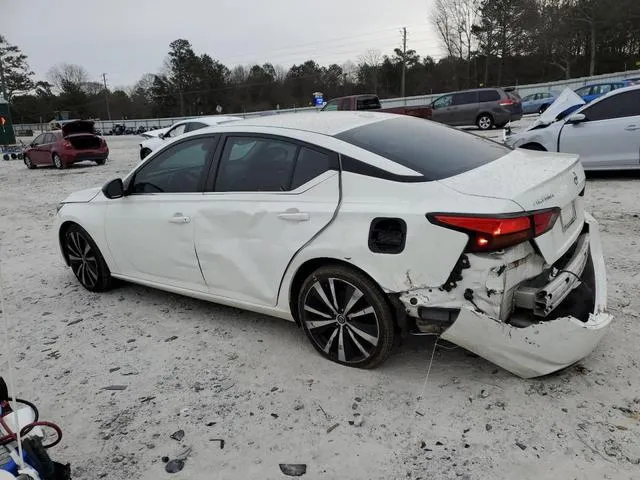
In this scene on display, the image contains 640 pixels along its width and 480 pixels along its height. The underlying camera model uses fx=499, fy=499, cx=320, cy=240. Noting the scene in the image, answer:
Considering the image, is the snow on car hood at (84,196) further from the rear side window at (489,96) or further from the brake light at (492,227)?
the rear side window at (489,96)

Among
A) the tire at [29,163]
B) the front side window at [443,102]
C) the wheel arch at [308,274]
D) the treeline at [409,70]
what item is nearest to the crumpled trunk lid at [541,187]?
the wheel arch at [308,274]

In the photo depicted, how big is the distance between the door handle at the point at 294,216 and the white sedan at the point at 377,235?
0.4 inches

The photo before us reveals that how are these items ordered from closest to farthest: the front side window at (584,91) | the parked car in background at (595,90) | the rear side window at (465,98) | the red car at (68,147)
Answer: the red car at (68,147) → the rear side window at (465,98) → the parked car in background at (595,90) → the front side window at (584,91)

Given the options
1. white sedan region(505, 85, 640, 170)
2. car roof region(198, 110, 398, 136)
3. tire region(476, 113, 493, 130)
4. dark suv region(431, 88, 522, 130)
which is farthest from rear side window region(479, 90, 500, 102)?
car roof region(198, 110, 398, 136)

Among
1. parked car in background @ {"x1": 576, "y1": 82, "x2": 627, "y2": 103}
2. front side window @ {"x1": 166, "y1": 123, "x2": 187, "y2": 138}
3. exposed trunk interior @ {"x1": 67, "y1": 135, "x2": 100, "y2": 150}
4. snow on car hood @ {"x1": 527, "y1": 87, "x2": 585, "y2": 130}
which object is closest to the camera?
snow on car hood @ {"x1": 527, "y1": 87, "x2": 585, "y2": 130}

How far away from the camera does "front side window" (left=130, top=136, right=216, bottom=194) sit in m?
3.82

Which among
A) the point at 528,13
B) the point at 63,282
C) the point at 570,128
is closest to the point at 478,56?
the point at 528,13

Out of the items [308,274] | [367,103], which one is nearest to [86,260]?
[308,274]

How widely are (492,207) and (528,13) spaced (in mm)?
64145

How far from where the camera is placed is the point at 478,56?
63.3 meters

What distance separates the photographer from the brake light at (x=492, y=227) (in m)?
2.52

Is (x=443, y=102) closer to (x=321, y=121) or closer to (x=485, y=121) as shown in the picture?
(x=485, y=121)

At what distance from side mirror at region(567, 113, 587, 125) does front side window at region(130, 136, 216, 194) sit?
6.77 meters

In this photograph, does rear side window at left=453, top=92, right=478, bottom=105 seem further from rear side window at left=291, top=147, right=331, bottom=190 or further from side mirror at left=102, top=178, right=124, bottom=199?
rear side window at left=291, top=147, right=331, bottom=190
